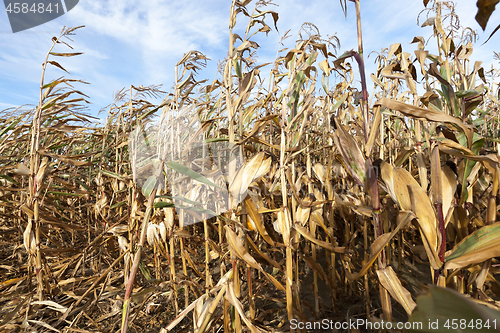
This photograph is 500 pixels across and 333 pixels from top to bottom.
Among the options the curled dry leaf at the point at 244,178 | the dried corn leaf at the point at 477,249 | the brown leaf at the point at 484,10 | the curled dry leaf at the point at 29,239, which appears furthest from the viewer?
the curled dry leaf at the point at 29,239

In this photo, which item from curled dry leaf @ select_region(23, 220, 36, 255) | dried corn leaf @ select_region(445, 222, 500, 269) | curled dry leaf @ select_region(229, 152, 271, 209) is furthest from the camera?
curled dry leaf @ select_region(23, 220, 36, 255)

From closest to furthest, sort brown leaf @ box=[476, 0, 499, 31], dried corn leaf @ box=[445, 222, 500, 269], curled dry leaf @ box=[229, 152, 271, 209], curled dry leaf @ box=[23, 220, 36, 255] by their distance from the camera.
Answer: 1. brown leaf @ box=[476, 0, 499, 31]
2. dried corn leaf @ box=[445, 222, 500, 269]
3. curled dry leaf @ box=[229, 152, 271, 209]
4. curled dry leaf @ box=[23, 220, 36, 255]

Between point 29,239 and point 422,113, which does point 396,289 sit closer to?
point 422,113

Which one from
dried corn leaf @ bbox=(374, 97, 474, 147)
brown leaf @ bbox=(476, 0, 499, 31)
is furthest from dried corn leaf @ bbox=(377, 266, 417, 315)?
brown leaf @ bbox=(476, 0, 499, 31)

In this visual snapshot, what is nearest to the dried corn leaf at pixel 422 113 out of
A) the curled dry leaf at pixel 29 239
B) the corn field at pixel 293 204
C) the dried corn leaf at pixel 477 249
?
the corn field at pixel 293 204

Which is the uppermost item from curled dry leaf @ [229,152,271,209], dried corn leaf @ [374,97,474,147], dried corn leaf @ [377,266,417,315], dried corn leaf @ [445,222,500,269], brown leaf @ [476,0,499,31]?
brown leaf @ [476,0,499,31]

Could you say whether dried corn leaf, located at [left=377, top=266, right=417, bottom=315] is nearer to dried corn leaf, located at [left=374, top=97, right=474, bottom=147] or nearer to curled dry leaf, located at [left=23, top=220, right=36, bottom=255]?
dried corn leaf, located at [left=374, top=97, right=474, bottom=147]

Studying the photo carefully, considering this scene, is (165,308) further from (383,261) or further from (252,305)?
(383,261)

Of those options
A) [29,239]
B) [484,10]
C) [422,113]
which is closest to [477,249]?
[422,113]

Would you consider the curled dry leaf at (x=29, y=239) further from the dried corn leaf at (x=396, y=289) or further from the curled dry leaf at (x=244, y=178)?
the dried corn leaf at (x=396, y=289)

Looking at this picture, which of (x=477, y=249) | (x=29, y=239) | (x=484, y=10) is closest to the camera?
(x=484, y=10)

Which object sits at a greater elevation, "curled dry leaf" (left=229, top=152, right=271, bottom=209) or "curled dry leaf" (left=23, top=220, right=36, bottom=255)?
"curled dry leaf" (left=229, top=152, right=271, bottom=209)

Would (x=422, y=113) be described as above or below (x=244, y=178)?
above

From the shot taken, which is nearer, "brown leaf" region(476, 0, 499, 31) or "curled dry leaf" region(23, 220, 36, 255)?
"brown leaf" region(476, 0, 499, 31)
